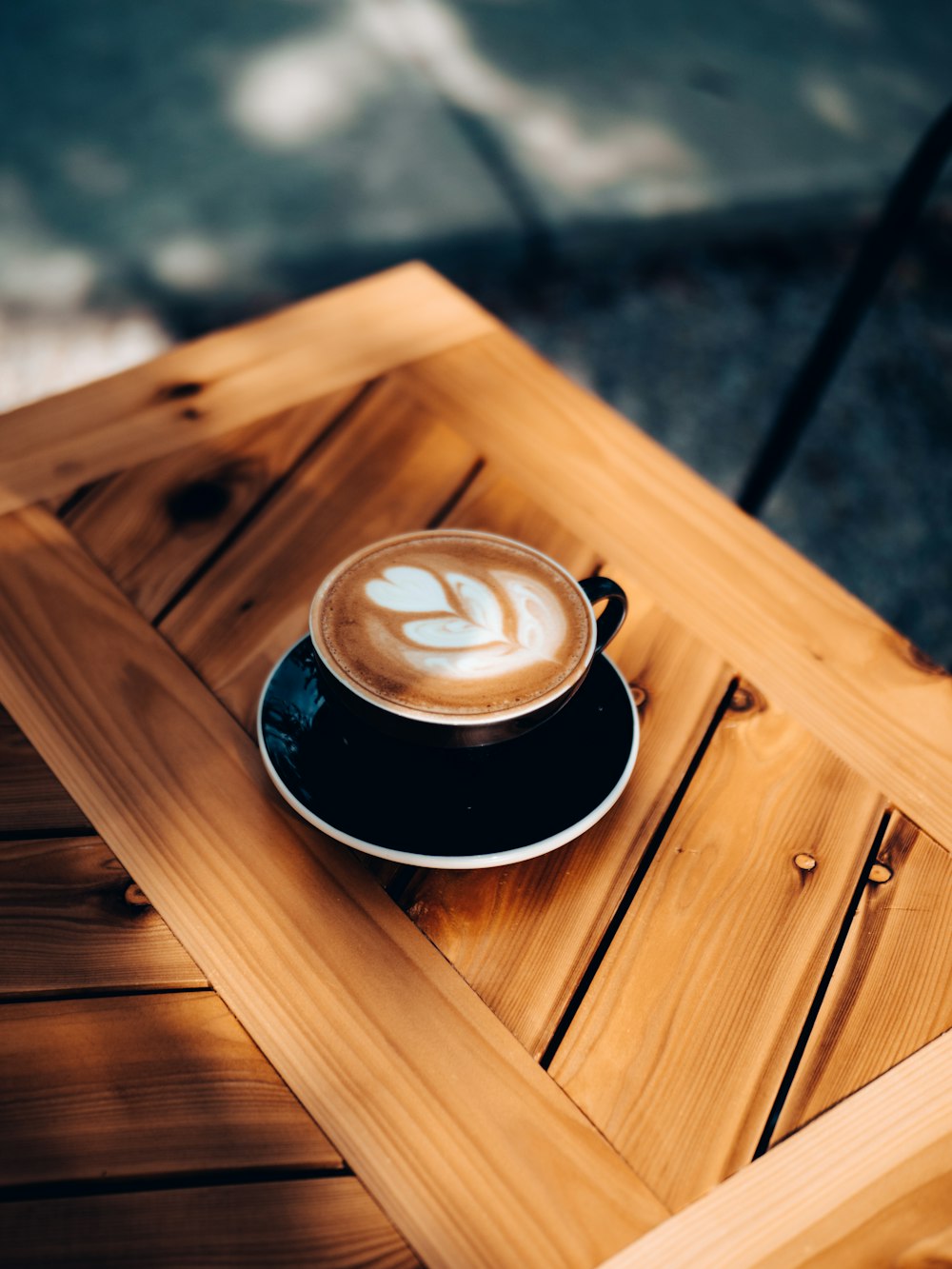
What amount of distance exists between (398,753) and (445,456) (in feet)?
1.02

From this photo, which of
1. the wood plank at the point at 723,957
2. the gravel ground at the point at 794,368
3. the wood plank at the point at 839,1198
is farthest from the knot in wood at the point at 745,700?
the gravel ground at the point at 794,368

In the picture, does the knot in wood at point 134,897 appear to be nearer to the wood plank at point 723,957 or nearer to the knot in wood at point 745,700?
the wood plank at point 723,957

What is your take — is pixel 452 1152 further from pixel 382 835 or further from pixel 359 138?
pixel 359 138

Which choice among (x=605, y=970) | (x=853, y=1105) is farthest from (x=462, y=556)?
(x=853, y=1105)

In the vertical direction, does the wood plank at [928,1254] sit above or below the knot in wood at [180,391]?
below

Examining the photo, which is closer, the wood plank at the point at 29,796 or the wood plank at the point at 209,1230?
the wood plank at the point at 209,1230

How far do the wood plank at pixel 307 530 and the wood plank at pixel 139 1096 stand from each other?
179mm

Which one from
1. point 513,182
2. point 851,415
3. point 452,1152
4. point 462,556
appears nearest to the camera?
point 452,1152

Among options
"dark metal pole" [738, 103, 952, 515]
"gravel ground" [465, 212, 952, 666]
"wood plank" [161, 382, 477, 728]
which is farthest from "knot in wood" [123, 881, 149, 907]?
"gravel ground" [465, 212, 952, 666]

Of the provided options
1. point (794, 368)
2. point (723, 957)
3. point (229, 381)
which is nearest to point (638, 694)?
point (723, 957)

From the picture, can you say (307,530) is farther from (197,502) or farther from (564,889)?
(564,889)

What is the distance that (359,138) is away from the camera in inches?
78.9

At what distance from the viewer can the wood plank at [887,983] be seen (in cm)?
50

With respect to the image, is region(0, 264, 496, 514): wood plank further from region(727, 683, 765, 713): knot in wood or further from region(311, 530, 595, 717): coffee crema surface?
region(727, 683, 765, 713): knot in wood
